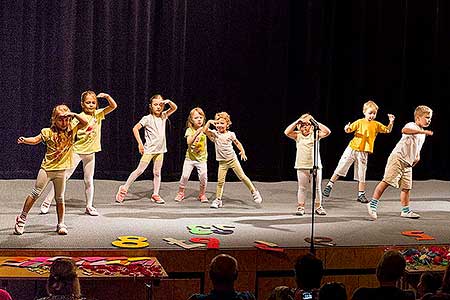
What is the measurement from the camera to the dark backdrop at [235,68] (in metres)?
10.0

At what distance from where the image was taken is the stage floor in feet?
23.7

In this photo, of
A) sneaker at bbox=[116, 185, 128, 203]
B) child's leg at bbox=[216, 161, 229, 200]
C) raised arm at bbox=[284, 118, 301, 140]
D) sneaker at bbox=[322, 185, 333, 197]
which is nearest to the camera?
raised arm at bbox=[284, 118, 301, 140]

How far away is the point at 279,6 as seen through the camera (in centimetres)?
1104

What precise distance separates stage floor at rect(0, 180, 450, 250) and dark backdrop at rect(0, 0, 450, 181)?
78cm

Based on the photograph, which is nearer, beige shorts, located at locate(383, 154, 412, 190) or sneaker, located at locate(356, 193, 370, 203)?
beige shorts, located at locate(383, 154, 412, 190)

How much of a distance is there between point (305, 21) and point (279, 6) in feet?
1.51

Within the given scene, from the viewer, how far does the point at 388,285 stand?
4.88 metres

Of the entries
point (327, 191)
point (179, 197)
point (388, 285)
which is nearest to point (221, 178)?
point (179, 197)

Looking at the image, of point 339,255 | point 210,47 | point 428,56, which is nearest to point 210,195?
point 210,47

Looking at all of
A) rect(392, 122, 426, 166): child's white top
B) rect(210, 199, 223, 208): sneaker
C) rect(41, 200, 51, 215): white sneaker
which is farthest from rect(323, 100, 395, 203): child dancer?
rect(41, 200, 51, 215): white sneaker

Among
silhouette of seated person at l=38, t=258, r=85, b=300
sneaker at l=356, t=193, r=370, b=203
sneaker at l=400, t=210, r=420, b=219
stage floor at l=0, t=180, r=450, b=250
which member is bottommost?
stage floor at l=0, t=180, r=450, b=250

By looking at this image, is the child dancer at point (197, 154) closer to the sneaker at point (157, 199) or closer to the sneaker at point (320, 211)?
the sneaker at point (157, 199)

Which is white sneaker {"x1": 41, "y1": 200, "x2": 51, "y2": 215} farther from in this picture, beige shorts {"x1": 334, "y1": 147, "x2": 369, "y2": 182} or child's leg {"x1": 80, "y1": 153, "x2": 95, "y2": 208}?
beige shorts {"x1": 334, "y1": 147, "x2": 369, "y2": 182}

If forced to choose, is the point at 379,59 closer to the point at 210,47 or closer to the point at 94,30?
the point at 210,47
